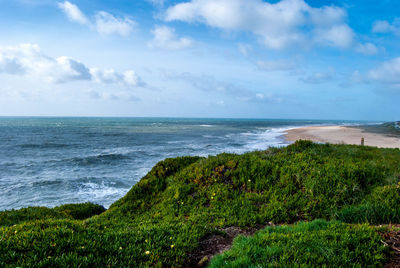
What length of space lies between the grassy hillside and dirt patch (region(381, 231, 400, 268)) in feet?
0.43

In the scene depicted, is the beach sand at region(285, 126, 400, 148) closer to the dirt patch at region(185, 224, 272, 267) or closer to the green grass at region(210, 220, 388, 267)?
the dirt patch at region(185, 224, 272, 267)

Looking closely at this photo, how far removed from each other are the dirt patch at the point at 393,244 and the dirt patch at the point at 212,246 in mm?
2751

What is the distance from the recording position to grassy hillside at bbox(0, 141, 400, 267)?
388cm

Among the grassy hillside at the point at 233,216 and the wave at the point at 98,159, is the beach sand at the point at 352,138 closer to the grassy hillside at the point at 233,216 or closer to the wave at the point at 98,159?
the grassy hillside at the point at 233,216

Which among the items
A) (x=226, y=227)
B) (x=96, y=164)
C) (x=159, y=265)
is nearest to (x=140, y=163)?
(x=96, y=164)

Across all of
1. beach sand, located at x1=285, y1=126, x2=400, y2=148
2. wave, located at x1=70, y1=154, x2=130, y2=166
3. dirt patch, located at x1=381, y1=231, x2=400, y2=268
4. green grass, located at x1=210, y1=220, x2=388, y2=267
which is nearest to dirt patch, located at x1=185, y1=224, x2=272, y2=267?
green grass, located at x1=210, y1=220, x2=388, y2=267

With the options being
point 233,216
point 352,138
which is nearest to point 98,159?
point 233,216

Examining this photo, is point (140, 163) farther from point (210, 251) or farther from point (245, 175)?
point (210, 251)

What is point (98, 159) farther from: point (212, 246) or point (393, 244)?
point (393, 244)

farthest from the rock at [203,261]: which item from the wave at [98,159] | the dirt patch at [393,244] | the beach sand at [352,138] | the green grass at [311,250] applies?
the beach sand at [352,138]

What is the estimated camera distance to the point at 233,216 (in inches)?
267

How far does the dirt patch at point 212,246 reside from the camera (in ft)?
14.3

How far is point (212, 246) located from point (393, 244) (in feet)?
11.3

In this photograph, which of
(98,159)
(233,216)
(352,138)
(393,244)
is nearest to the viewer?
(393,244)
